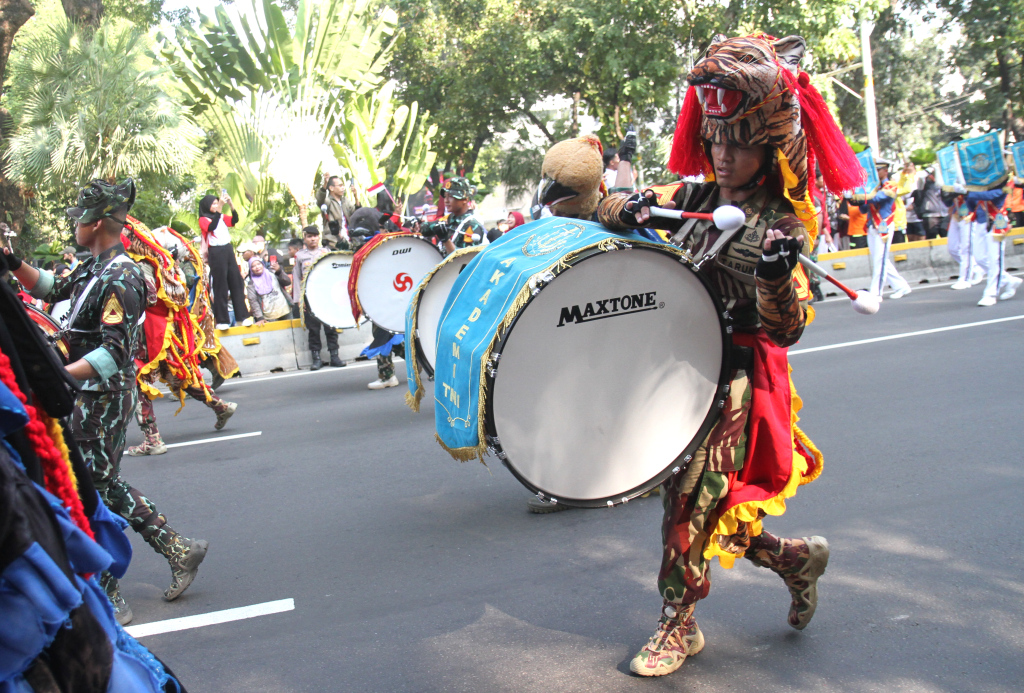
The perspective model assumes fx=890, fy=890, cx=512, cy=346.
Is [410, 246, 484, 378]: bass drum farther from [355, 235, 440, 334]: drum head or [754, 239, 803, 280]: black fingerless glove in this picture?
[355, 235, 440, 334]: drum head

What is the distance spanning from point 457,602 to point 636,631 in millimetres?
855

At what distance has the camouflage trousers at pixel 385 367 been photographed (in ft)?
29.5

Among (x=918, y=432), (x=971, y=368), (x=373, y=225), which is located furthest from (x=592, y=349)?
(x=373, y=225)

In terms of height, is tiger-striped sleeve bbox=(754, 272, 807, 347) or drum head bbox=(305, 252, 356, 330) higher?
tiger-striped sleeve bbox=(754, 272, 807, 347)

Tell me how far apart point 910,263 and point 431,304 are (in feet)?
41.7

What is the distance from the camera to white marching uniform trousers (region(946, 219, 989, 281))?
1174 centimetres

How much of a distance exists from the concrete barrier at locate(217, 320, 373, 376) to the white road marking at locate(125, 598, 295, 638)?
302 inches

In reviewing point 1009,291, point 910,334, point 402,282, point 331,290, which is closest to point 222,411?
point 331,290

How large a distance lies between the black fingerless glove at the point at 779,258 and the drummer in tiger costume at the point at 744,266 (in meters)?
0.17

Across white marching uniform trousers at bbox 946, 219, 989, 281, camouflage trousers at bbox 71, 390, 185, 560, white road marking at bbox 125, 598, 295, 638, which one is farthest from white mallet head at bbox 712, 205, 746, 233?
white marching uniform trousers at bbox 946, 219, 989, 281

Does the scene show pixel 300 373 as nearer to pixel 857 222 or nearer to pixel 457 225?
pixel 457 225

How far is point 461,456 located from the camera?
2758 millimetres

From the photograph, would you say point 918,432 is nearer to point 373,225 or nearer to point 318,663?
point 318,663

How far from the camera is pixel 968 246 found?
13109 millimetres
